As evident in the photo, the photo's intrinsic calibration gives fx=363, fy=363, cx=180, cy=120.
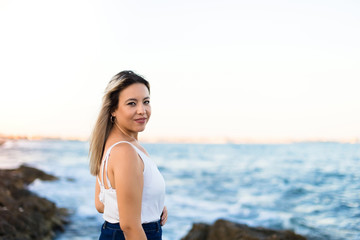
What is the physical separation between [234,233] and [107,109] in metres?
4.84

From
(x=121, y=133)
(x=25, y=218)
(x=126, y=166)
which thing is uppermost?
(x=121, y=133)

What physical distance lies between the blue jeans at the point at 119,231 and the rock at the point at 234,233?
→ 4.39 m

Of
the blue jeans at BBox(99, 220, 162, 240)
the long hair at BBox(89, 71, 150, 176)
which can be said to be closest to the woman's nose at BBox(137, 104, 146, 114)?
the long hair at BBox(89, 71, 150, 176)

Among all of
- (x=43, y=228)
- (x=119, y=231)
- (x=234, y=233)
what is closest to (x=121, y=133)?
(x=119, y=231)

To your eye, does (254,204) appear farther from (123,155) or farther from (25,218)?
(123,155)

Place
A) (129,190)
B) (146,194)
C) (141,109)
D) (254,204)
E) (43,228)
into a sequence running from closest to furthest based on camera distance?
1. (129,190)
2. (146,194)
3. (141,109)
4. (43,228)
5. (254,204)

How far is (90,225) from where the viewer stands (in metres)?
9.53

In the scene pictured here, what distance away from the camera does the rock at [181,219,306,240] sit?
627 cm

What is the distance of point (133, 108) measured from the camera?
2.24 m

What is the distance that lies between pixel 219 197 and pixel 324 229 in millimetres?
6882

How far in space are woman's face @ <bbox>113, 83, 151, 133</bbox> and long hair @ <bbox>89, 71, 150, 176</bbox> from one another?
4 cm

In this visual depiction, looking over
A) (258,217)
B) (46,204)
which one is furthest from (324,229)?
(46,204)

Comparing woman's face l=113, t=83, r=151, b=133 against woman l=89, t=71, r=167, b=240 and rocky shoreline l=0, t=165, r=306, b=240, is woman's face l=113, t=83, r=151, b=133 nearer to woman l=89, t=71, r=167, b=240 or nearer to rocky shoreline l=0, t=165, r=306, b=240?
woman l=89, t=71, r=167, b=240

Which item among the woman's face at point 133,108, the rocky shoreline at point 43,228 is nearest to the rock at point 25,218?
the rocky shoreline at point 43,228
